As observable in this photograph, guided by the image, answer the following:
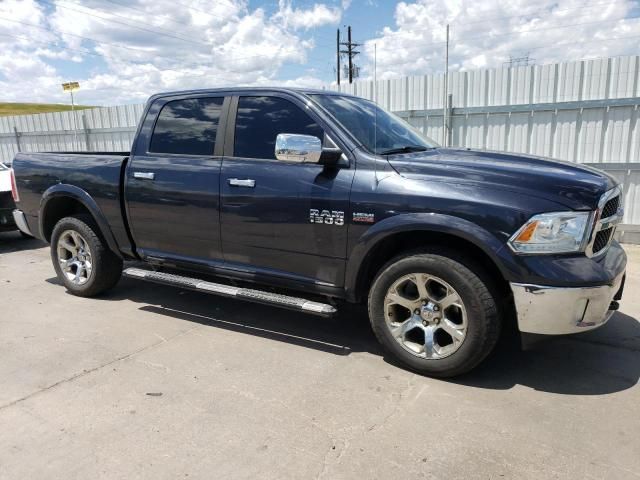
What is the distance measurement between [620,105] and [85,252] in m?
7.60

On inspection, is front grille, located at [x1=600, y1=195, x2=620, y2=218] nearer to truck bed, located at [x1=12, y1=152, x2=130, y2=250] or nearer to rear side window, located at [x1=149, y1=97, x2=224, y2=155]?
rear side window, located at [x1=149, y1=97, x2=224, y2=155]

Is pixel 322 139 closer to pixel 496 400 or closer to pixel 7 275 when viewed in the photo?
pixel 496 400

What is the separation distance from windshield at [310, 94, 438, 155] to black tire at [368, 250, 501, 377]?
924mm

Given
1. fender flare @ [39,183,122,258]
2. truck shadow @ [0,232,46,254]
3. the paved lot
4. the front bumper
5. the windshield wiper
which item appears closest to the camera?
the paved lot

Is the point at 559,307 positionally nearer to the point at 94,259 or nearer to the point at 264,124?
the point at 264,124

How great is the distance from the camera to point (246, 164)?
411cm

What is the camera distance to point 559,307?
10.1 ft

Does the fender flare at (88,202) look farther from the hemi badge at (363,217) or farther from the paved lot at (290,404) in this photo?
the hemi badge at (363,217)

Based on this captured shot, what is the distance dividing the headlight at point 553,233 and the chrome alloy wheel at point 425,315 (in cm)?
54

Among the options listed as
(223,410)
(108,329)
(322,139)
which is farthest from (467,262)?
(108,329)

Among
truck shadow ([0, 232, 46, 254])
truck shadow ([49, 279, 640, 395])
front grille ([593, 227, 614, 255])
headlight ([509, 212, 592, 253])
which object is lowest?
truck shadow ([0, 232, 46, 254])

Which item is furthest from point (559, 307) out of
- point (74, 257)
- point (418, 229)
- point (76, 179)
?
point (74, 257)

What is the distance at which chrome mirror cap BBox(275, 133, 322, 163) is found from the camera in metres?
3.52

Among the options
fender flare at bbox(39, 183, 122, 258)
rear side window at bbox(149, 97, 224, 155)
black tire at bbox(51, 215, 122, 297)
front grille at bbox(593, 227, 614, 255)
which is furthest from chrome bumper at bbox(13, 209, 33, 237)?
front grille at bbox(593, 227, 614, 255)
